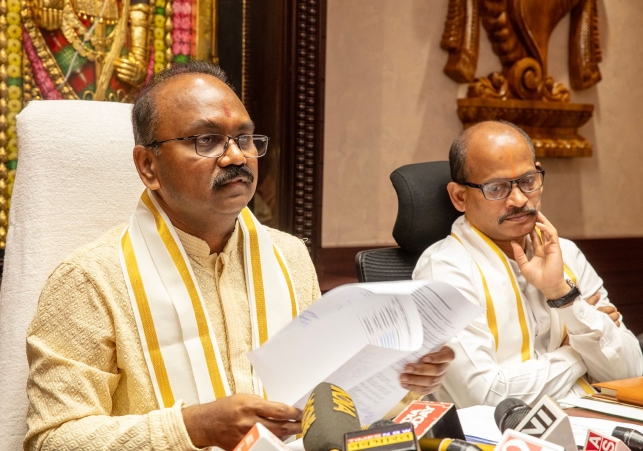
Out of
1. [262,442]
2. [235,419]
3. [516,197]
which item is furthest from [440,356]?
[516,197]

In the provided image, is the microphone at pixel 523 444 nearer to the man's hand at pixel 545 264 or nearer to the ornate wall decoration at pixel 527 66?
the man's hand at pixel 545 264

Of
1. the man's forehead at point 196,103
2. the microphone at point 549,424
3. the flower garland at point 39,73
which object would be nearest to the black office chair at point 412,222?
the man's forehead at point 196,103

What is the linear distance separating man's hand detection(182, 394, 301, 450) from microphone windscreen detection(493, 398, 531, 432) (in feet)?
1.12

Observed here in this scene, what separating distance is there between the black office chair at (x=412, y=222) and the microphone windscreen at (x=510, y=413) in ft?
3.67

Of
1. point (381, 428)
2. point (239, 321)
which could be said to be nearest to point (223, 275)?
point (239, 321)

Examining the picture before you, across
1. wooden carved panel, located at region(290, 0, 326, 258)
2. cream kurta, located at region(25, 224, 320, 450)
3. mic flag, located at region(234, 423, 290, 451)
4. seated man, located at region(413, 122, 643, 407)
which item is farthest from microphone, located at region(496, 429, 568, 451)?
wooden carved panel, located at region(290, 0, 326, 258)

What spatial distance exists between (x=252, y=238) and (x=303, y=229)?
4.19 ft

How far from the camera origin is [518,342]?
89.2 inches

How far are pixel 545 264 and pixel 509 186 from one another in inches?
10.1

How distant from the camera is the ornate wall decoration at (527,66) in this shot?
3.72 m

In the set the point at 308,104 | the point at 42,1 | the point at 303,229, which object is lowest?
the point at 303,229

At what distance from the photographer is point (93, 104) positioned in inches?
78.3

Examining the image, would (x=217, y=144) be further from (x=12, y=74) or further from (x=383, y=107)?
(x=383, y=107)

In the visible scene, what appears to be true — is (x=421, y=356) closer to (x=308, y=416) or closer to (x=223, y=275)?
(x=308, y=416)
